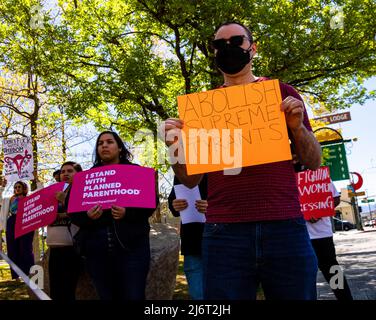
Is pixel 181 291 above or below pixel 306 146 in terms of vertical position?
below

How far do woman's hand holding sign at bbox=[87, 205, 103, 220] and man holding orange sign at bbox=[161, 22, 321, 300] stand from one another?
1429 millimetres

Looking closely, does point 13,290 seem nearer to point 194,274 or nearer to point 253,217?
point 194,274

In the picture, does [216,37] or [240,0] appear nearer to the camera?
[216,37]

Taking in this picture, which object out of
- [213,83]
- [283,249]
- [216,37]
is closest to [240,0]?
[213,83]

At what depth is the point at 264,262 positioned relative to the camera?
1.92 metres

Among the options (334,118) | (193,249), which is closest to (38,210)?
(193,249)

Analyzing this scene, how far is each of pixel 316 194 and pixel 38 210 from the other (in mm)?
3426

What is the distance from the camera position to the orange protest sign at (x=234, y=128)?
6.68 ft

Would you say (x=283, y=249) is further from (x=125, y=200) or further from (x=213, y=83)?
(x=213, y=83)

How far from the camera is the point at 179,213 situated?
4410 mm

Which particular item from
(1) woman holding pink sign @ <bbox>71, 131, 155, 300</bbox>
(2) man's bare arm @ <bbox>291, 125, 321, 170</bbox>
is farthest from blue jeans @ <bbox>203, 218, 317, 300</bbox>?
(1) woman holding pink sign @ <bbox>71, 131, 155, 300</bbox>

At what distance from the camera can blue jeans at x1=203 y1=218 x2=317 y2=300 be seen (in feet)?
6.23

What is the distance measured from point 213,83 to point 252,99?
29.5 feet

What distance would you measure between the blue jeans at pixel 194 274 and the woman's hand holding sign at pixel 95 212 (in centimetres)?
105
